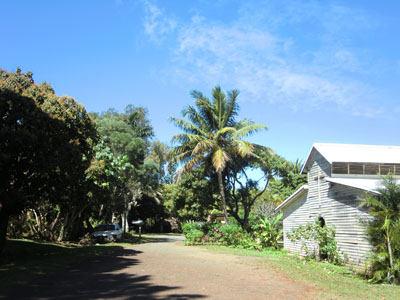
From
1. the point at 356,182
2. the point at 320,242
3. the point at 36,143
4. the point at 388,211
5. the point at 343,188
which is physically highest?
the point at 36,143

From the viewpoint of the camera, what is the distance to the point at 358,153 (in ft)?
59.2

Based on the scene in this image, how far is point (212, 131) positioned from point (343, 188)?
12.9 m

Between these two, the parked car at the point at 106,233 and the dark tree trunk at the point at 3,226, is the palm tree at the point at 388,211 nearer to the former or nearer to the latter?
the dark tree trunk at the point at 3,226

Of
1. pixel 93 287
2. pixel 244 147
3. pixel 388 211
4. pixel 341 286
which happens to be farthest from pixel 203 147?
pixel 93 287

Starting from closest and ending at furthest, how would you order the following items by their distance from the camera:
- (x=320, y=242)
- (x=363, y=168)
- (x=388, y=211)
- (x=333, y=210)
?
(x=388, y=211)
(x=333, y=210)
(x=320, y=242)
(x=363, y=168)

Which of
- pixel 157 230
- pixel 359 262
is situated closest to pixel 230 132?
pixel 359 262

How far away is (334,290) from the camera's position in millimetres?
9055

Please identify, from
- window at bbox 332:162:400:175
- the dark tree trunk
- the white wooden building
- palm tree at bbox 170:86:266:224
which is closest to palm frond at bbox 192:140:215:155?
palm tree at bbox 170:86:266:224

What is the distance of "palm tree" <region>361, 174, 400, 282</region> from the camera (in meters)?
10.7

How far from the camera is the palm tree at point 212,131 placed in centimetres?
2459

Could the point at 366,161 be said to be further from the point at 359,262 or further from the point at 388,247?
the point at 388,247

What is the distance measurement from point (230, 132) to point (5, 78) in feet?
53.6

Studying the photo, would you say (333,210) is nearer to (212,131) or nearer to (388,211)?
(388,211)

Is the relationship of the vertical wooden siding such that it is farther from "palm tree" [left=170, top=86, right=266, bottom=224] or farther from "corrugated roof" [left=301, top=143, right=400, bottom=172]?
"palm tree" [left=170, top=86, right=266, bottom=224]
